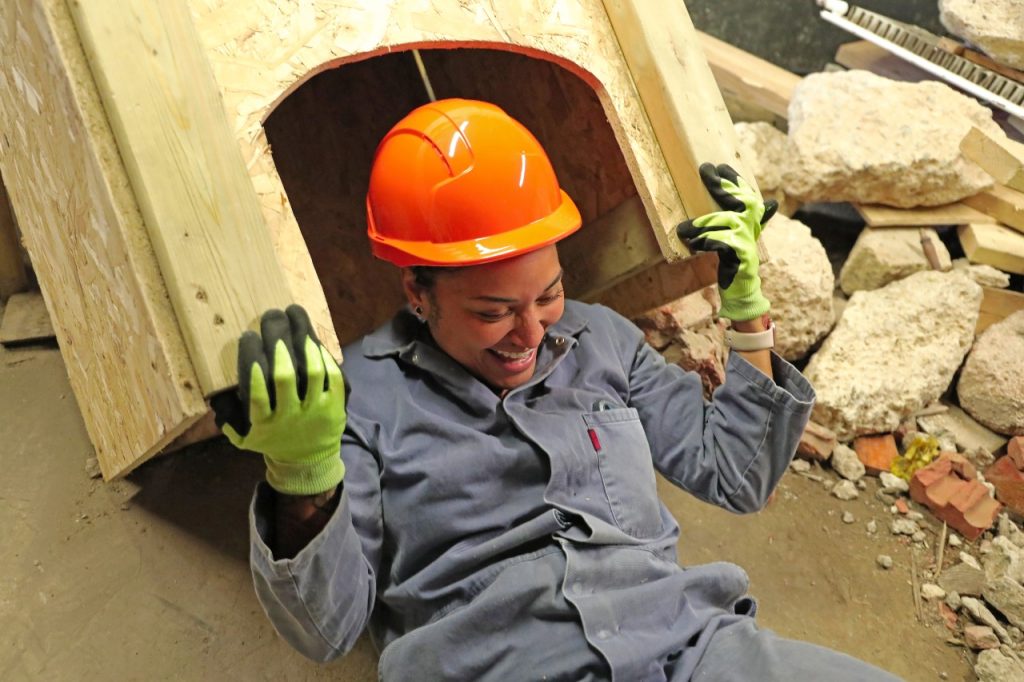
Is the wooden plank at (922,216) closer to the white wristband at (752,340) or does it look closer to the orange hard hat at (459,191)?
the white wristband at (752,340)

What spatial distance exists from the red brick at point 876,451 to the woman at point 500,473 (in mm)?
1377

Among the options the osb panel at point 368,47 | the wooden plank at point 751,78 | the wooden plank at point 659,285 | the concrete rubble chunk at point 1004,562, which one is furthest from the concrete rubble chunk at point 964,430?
the osb panel at point 368,47

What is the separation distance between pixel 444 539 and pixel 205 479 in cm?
101

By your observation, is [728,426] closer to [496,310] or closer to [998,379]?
[496,310]

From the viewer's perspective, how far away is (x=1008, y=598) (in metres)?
2.48

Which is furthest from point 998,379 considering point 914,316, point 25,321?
point 25,321

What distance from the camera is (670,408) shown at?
6.56 ft

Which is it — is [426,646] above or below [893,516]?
above

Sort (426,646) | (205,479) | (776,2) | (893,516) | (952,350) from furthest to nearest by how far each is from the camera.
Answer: (776,2)
(952,350)
(893,516)
(205,479)
(426,646)

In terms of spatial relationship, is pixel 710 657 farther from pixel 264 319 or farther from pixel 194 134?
pixel 194 134

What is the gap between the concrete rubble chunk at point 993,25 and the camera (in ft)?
11.6

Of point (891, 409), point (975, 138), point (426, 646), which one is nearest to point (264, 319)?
point (426, 646)

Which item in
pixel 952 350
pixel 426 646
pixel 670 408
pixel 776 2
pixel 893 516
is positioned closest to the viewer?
pixel 426 646

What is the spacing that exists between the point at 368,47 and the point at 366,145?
104cm
